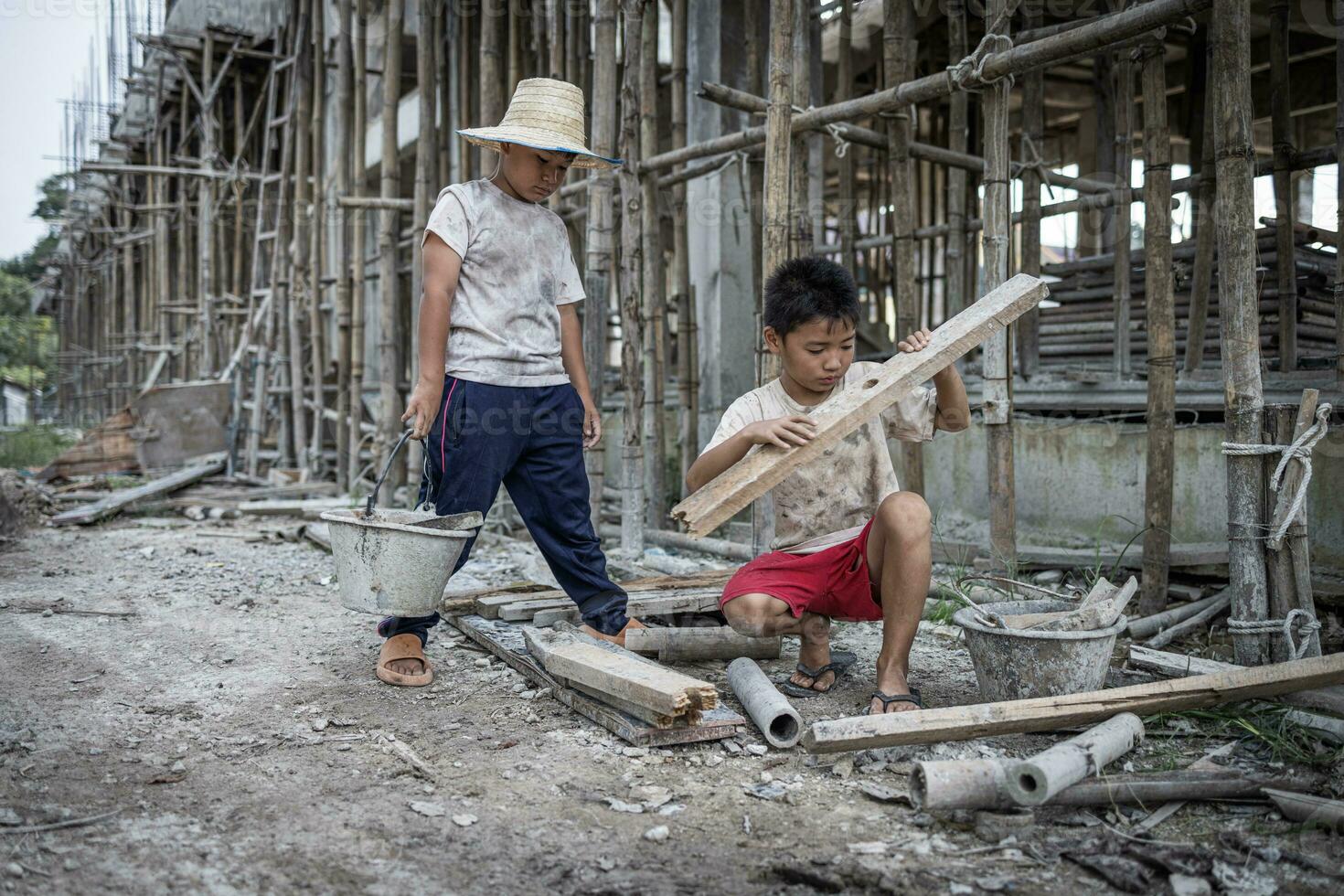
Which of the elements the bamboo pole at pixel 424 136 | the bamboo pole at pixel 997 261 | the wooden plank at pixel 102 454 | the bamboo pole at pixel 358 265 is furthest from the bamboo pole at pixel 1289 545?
the wooden plank at pixel 102 454

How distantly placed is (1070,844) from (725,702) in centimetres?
110

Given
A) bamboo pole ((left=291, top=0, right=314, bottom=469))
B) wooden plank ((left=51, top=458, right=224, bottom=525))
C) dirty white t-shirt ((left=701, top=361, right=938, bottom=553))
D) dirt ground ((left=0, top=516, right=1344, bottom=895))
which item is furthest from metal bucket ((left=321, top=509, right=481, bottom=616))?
bamboo pole ((left=291, top=0, right=314, bottom=469))

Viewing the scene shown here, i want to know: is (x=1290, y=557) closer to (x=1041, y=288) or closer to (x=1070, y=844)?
(x=1041, y=288)

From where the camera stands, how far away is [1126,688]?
2.33 m

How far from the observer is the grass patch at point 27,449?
11266mm

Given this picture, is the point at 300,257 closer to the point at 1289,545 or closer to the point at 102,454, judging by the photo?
the point at 102,454

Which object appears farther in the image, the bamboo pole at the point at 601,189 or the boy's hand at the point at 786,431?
the bamboo pole at the point at 601,189

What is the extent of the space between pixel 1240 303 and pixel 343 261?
6461mm

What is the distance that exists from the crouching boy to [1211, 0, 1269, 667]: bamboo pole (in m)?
0.85

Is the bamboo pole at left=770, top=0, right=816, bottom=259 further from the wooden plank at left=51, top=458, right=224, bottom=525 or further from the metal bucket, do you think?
the wooden plank at left=51, top=458, right=224, bottom=525

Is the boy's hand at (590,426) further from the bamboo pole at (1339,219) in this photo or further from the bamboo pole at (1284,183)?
the bamboo pole at (1284,183)

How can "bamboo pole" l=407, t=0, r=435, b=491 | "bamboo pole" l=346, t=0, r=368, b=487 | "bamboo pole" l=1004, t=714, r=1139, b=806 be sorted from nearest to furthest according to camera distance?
1. "bamboo pole" l=1004, t=714, r=1139, b=806
2. "bamboo pole" l=407, t=0, r=435, b=491
3. "bamboo pole" l=346, t=0, r=368, b=487

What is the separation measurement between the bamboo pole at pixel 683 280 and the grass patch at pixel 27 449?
794 centimetres

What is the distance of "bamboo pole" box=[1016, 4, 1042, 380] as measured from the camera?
4.38 meters
